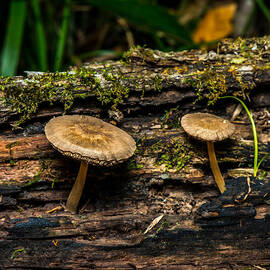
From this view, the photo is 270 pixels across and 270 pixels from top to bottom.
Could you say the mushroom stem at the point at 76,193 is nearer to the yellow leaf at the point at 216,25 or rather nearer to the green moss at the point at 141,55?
the green moss at the point at 141,55

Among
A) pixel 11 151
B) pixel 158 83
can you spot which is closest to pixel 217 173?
pixel 158 83

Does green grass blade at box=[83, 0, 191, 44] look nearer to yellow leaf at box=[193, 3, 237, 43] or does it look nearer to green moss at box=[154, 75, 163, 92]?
yellow leaf at box=[193, 3, 237, 43]

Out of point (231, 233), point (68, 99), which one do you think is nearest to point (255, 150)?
point (231, 233)

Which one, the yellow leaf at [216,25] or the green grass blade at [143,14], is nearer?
the green grass blade at [143,14]

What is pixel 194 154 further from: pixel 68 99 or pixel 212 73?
pixel 68 99

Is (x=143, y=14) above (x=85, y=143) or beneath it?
above

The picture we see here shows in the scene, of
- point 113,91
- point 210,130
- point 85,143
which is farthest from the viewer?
point 113,91

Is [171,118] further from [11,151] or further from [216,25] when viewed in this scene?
[216,25]

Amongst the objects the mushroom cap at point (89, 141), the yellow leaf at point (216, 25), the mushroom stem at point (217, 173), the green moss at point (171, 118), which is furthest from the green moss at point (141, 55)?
the yellow leaf at point (216, 25)
